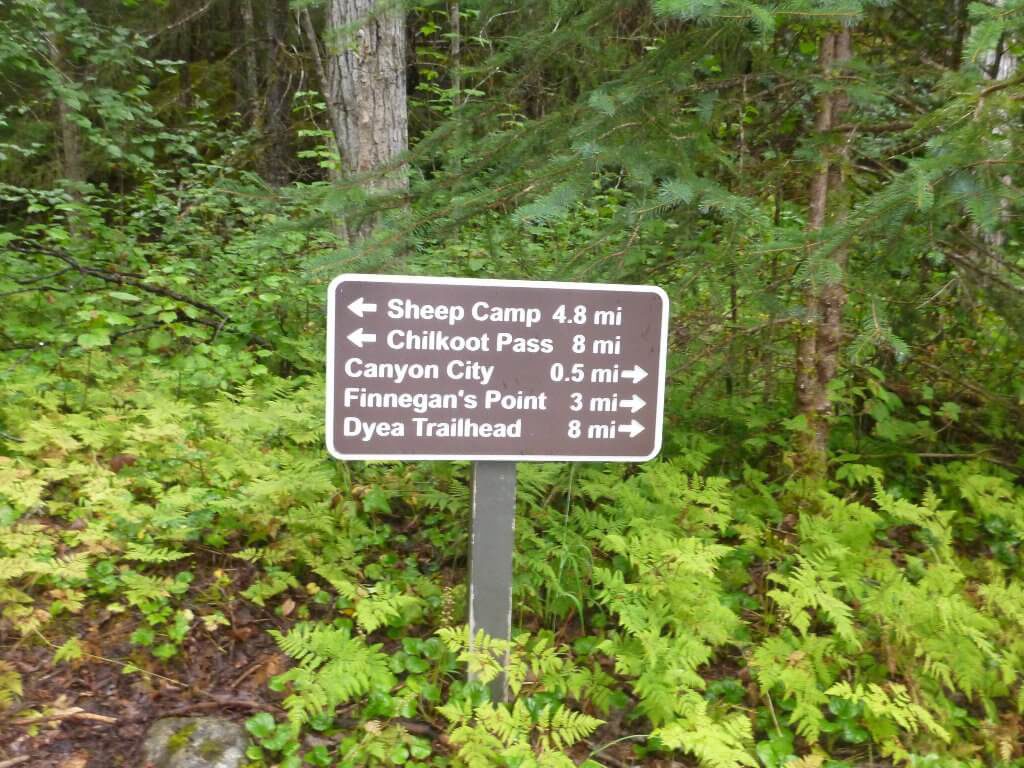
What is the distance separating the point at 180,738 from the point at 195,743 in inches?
2.3

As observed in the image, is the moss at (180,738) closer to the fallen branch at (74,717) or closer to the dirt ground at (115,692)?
the dirt ground at (115,692)

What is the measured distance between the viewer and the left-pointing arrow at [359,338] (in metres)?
2.41

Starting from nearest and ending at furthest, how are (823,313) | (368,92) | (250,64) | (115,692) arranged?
(115,692)
(823,313)
(368,92)
(250,64)

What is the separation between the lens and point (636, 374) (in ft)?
8.57

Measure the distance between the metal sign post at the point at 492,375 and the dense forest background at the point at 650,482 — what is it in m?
0.65

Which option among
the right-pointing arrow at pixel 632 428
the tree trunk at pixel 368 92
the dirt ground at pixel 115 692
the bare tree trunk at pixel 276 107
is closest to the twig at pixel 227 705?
the dirt ground at pixel 115 692

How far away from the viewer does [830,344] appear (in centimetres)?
404

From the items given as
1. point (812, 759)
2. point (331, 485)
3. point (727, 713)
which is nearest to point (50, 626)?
point (331, 485)

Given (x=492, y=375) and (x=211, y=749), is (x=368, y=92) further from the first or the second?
(x=211, y=749)

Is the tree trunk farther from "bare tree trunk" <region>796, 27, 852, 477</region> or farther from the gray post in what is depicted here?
the gray post

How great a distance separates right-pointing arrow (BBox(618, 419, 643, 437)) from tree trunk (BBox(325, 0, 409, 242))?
404 cm

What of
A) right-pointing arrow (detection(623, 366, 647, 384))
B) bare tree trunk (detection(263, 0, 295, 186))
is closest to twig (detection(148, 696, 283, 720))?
right-pointing arrow (detection(623, 366, 647, 384))

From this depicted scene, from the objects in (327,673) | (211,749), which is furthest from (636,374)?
(211,749)

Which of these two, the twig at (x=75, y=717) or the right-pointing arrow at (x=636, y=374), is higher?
the right-pointing arrow at (x=636, y=374)
